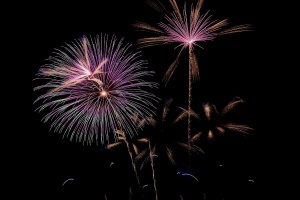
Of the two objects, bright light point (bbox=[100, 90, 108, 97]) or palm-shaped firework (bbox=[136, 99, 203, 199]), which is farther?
palm-shaped firework (bbox=[136, 99, 203, 199])

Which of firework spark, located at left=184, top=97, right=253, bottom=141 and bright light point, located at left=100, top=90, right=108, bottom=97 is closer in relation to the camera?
bright light point, located at left=100, top=90, right=108, bottom=97

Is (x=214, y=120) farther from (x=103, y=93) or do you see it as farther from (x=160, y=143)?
(x=103, y=93)

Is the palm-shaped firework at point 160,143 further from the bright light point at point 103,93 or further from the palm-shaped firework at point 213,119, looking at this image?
the bright light point at point 103,93

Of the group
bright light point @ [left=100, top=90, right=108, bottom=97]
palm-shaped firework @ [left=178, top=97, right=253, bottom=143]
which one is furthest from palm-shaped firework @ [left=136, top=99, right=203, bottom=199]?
bright light point @ [left=100, top=90, right=108, bottom=97]

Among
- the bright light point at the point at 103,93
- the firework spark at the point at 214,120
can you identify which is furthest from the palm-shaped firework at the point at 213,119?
the bright light point at the point at 103,93

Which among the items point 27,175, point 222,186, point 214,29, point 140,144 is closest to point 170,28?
point 214,29

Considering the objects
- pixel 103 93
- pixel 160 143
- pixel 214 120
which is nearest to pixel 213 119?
pixel 214 120

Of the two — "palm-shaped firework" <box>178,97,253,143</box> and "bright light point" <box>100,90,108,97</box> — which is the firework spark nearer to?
"palm-shaped firework" <box>178,97,253,143</box>

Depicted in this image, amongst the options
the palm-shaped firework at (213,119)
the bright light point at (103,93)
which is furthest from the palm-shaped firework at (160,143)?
the bright light point at (103,93)

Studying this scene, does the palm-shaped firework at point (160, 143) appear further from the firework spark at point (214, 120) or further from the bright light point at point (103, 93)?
the bright light point at point (103, 93)

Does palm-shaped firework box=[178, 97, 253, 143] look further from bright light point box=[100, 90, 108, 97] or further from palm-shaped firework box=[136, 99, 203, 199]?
bright light point box=[100, 90, 108, 97]

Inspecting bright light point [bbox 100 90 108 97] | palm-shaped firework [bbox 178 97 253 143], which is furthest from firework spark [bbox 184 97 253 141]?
bright light point [bbox 100 90 108 97]

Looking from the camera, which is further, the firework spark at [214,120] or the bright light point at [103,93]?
the firework spark at [214,120]
